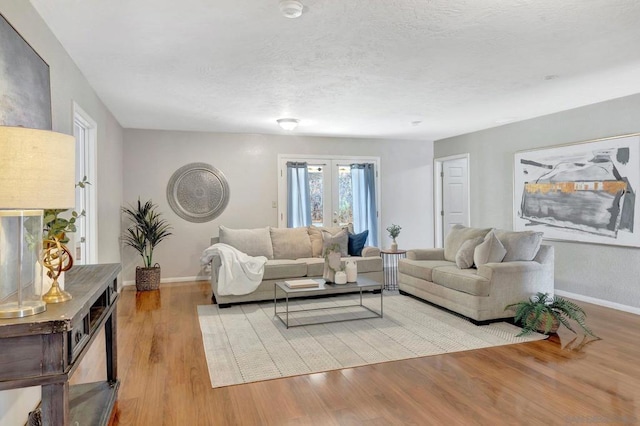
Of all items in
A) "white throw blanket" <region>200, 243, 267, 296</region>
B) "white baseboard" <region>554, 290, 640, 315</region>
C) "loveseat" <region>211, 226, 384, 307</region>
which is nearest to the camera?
"white baseboard" <region>554, 290, 640, 315</region>

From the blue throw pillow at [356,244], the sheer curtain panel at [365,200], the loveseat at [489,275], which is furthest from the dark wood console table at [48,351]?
the sheer curtain panel at [365,200]

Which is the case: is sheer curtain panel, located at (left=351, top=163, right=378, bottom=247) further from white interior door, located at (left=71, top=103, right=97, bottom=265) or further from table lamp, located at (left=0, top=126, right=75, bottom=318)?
table lamp, located at (left=0, top=126, right=75, bottom=318)

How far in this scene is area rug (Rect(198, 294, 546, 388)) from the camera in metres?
3.06

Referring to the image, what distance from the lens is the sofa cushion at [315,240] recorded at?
229 inches

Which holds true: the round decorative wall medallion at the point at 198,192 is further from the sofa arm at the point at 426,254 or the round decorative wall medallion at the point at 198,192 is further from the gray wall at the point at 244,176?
the sofa arm at the point at 426,254

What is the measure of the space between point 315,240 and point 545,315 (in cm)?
311

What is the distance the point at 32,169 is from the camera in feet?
4.47

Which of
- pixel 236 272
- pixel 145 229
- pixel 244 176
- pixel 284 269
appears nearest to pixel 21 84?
pixel 236 272

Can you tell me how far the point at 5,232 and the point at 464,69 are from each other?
3.53 m

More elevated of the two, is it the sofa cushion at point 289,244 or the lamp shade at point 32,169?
the lamp shade at point 32,169

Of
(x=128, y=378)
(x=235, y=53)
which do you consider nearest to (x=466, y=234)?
(x=235, y=53)

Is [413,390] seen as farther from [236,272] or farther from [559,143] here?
[559,143]

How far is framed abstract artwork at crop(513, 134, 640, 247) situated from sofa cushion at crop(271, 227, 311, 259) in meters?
3.10

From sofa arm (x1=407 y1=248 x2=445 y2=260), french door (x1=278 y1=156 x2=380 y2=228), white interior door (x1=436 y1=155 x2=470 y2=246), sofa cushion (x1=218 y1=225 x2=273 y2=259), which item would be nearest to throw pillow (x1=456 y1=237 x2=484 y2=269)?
sofa arm (x1=407 y1=248 x2=445 y2=260)
